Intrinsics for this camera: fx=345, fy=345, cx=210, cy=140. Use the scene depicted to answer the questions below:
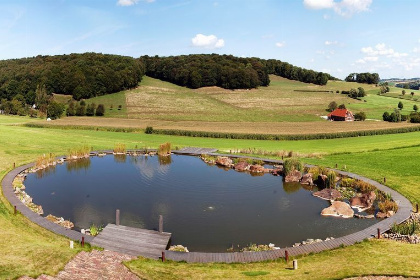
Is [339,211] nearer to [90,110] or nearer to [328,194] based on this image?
[328,194]

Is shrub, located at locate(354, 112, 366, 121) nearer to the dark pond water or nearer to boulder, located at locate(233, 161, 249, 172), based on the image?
boulder, located at locate(233, 161, 249, 172)

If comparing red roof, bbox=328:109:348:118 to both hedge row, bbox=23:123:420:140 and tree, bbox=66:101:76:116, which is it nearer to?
hedge row, bbox=23:123:420:140

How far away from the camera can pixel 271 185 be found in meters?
34.8

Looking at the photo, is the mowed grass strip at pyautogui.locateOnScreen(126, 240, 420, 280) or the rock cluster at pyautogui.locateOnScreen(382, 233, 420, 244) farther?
the rock cluster at pyautogui.locateOnScreen(382, 233, 420, 244)

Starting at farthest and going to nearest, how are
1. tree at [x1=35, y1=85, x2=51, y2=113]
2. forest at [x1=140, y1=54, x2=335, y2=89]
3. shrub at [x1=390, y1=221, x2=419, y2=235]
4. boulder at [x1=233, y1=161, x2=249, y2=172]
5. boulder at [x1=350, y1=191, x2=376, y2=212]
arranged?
forest at [x1=140, y1=54, x2=335, y2=89], tree at [x1=35, y1=85, x2=51, y2=113], boulder at [x1=233, y1=161, x2=249, y2=172], boulder at [x1=350, y1=191, x2=376, y2=212], shrub at [x1=390, y1=221, x2=419, y2=235]

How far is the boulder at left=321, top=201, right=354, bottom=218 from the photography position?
26000 mm

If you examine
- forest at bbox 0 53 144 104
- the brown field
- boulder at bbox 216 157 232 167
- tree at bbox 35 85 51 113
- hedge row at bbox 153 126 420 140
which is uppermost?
forest at bbox 0 53 144 104

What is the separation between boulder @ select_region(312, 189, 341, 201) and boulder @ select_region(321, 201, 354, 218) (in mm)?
3690

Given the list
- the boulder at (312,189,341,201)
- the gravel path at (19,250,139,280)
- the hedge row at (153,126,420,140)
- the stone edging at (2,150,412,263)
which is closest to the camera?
the gravel path at (19,250,139,280)

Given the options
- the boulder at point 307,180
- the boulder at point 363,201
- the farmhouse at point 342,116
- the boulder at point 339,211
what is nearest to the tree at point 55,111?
the farmhouse at point 342,116

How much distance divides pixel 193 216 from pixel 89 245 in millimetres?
8123

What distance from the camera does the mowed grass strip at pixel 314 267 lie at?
1593cm

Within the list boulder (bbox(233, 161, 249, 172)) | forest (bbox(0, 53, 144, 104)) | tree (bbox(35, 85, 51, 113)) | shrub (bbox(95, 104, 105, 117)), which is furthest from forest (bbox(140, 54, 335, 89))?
boulder (bbox(233, 161, 249, 172))

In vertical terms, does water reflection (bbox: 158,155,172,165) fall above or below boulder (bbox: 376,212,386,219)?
above
